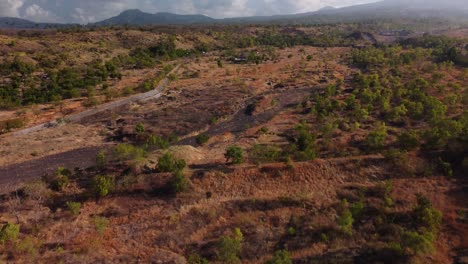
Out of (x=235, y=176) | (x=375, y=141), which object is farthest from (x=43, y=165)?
(x=375, y=141)

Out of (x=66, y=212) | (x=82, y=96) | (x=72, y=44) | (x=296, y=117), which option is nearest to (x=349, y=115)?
(x=296, y=117)

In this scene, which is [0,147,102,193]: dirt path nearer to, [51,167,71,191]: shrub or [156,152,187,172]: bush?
[51,167,71,191]: shrub

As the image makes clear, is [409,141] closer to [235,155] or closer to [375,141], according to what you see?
[375,141]

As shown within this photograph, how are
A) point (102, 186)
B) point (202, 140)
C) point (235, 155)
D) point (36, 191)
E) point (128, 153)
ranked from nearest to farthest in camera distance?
point (102, 186) < point (36, 191) < point (235, 155) < point (128, 153) < point (202, 140)

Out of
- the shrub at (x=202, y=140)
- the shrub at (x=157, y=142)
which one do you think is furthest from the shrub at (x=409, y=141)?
the shrub at (x=157, y=142)

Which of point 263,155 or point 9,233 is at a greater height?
point 9,233

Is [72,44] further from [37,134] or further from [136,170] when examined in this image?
[136,170]
